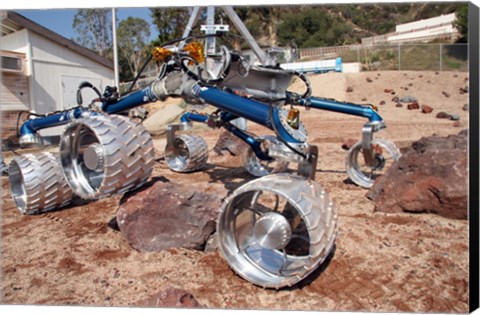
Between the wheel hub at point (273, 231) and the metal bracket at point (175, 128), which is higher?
the metal bracket at point (175, 128)

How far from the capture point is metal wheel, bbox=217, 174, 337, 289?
88.2 inches

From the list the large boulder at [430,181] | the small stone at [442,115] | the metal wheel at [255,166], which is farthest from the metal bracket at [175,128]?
the small stone at [442,115]

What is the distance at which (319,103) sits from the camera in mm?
4598

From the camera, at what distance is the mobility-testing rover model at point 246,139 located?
2.43 m

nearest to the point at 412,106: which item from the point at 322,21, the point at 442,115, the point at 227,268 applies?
the point at 442,115

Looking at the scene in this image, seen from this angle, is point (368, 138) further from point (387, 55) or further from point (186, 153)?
point (387, 55)

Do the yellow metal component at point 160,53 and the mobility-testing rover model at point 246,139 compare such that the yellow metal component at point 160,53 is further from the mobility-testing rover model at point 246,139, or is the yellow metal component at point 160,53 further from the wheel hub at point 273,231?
the wheel hub at point 273,231

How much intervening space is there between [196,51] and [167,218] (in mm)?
1567

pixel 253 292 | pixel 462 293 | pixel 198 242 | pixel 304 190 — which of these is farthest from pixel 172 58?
pixel 462 293

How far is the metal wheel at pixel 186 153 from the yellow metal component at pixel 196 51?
2.75 m

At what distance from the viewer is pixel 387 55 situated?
669 inches

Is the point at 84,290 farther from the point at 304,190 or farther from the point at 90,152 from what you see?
the point at 304,190

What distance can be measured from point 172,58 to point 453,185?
2863 millimetres

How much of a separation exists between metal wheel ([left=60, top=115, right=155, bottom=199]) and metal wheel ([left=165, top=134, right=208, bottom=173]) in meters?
2.83
